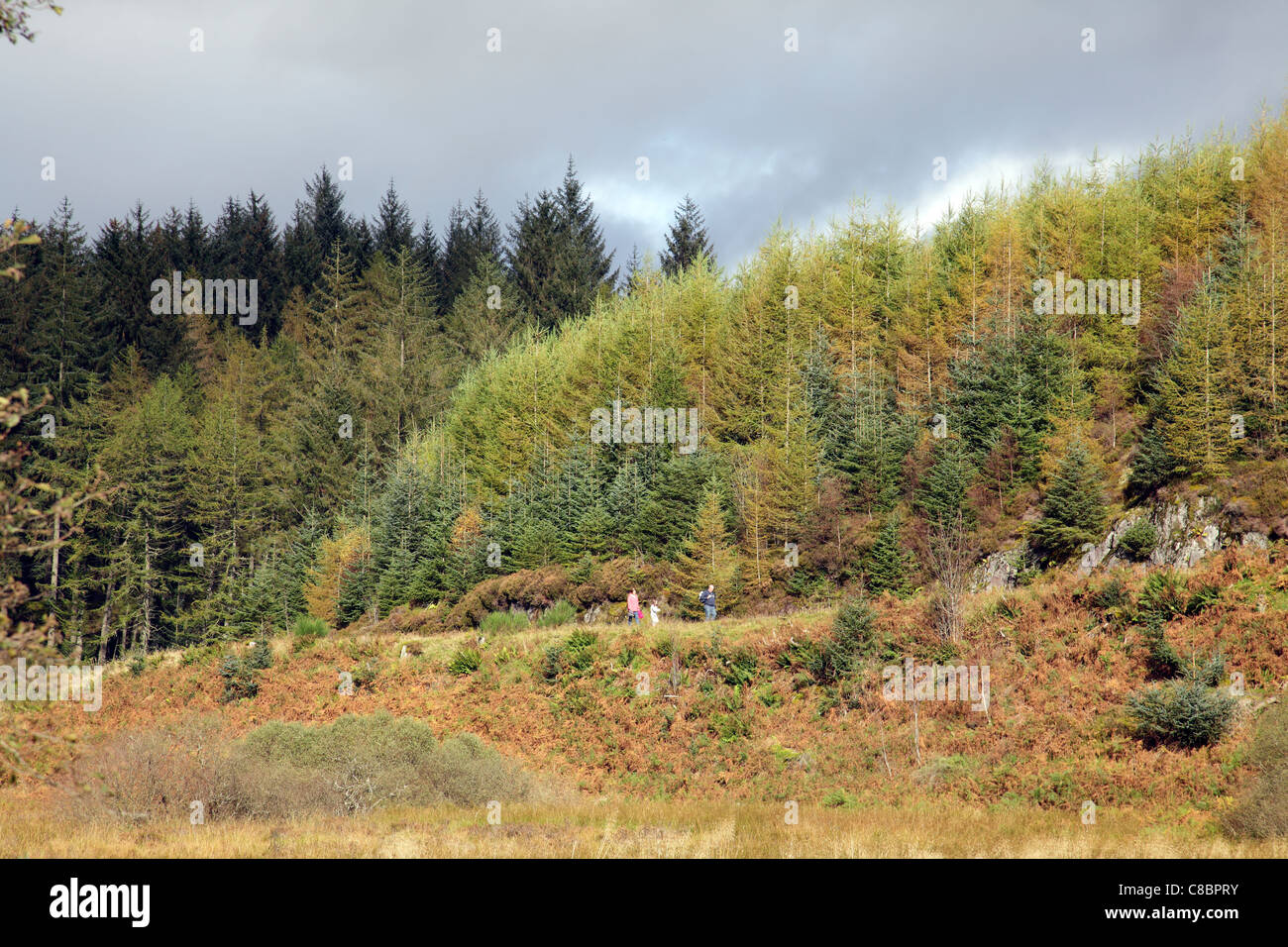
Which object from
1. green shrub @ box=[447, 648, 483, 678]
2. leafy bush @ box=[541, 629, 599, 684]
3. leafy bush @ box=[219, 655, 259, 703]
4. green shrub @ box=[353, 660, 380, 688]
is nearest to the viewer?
leafy bush @ box=[541, 629, 599, 684]

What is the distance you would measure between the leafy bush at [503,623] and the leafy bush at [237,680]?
7757mm

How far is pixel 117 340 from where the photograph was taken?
298 ft

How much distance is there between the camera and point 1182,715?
1769 centimetres

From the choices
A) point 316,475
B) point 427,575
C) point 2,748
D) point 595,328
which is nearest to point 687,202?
point 595,328

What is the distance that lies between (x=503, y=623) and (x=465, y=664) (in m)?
6.16

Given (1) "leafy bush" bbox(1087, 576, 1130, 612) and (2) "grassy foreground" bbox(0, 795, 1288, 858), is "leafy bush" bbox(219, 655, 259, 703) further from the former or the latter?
(1) "leafy bush" bbox(1087, 576, 1130, 612)

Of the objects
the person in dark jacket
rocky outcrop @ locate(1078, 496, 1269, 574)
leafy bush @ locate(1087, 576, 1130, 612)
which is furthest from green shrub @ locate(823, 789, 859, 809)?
rocky outcrop @ locate(1078, 496, 1269, 574)

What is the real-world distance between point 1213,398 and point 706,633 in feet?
55.1

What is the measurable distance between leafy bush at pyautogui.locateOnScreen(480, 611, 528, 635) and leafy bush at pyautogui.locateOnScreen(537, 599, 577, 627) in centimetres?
70

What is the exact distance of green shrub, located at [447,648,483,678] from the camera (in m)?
30.6

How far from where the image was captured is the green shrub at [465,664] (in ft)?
→ 100

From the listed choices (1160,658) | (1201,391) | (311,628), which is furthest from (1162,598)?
(311,628)

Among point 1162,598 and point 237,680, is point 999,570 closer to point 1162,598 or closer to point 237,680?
point 1162,598

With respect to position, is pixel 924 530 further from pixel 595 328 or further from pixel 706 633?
pixel 595 328
